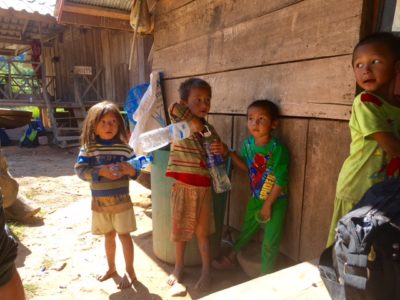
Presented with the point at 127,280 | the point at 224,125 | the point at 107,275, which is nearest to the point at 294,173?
the point at 224,125

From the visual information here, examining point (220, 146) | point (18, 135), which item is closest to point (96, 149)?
point (220, 146)

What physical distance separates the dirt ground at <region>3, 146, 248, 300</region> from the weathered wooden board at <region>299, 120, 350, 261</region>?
2.69ft

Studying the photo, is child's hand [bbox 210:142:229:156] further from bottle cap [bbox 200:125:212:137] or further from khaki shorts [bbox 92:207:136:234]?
khaki shorts [bbox 92:207:136:234]

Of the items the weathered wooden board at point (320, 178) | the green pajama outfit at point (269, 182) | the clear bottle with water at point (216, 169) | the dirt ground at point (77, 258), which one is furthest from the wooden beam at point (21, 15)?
the weathered wooden board at point (320, 178)

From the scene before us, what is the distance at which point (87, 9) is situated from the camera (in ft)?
12.4

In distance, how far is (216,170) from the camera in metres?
2.36

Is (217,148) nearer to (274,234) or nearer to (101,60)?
(274,234)

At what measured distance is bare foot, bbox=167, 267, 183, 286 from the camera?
2.50 meters

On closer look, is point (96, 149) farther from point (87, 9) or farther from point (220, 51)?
point (87, 9)

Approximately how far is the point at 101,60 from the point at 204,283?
32.4 ft

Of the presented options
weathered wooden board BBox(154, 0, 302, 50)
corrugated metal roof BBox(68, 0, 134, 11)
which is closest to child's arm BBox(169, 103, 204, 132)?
weathered wooden board BBox(154, 0, 302, 50)

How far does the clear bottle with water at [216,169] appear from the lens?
2.35 m

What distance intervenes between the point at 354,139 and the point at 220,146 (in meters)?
1.00

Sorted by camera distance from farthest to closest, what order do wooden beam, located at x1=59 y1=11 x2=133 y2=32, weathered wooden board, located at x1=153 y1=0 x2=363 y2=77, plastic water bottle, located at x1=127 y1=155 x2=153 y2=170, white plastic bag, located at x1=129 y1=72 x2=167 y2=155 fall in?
wooden beam, located at x1=59 y1=11 x2=133 y2=32
white plastic bag, located at x1=129 y1=72 x2=167 y2=155
plastic water bottle, located at x1=127 y1=155 x2=153 y2=170
weathered wooden board, located at x1=153 y1=0 x2=363 y2=77
